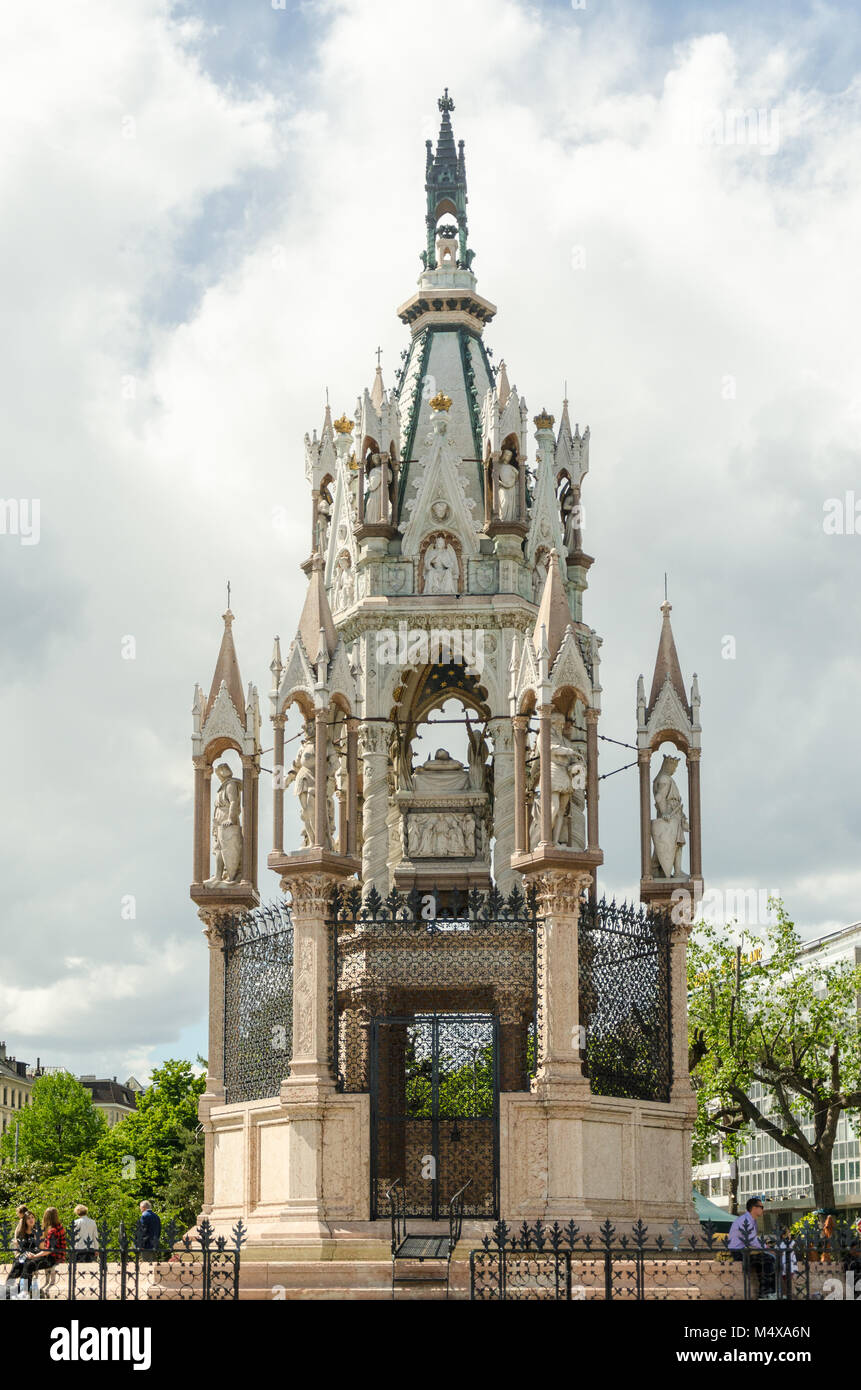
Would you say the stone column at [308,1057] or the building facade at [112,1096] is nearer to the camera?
the stone column at [308,1057]

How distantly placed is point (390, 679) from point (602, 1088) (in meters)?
8.31

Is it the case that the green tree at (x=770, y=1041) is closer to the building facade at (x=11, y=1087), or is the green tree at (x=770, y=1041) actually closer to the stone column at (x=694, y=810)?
the stone column at (x=694, y=810)

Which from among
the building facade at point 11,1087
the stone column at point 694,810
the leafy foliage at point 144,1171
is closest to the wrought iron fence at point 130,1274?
the stone column at point 694,810

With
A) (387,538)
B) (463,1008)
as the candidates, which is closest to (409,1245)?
(463,1008)

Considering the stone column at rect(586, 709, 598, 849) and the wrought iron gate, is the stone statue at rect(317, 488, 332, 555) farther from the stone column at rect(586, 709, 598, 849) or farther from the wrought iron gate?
the wrought iron gate

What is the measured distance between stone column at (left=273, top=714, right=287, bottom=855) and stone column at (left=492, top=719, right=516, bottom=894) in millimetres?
4206

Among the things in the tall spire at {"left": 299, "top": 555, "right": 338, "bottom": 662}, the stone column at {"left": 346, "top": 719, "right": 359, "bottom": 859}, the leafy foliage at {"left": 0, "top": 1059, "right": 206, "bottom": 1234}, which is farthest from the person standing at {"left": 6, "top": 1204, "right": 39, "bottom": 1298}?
the leafy foliage at {"left": 0, "top": 1059, "right": 206, "bottom": 1234}

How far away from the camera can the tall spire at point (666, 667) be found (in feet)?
110

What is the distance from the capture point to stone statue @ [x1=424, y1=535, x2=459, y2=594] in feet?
114

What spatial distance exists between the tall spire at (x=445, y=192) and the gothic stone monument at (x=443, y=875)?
1.78ft

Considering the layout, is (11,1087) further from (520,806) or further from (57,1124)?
(520,806)

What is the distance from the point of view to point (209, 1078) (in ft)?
108

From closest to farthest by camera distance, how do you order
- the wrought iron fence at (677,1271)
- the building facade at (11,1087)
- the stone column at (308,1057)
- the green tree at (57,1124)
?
1. the wrought iron fence at (677,1271)
2. the stone column at (308,1057)
3. the green tree at (57,1124)
4. the building facade at (11,1087)

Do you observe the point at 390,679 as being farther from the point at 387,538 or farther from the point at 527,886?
the point at 527,886
